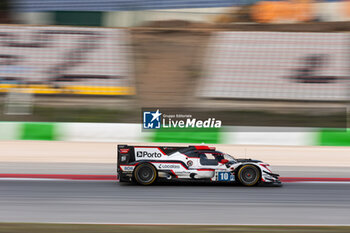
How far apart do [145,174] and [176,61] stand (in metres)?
16.7

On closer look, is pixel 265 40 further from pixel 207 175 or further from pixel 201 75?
pixel 207 175

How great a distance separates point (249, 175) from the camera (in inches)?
388

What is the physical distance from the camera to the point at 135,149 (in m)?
9.78

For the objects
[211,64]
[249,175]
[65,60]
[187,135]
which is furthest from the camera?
[211,64]

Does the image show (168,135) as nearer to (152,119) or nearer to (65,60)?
(152,119)

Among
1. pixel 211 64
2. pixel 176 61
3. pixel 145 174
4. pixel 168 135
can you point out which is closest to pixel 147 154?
pixel 145 174

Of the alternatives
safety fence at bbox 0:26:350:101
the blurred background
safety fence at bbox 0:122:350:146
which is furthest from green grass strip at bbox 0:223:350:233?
safety fence at bbox 0:26:350:101

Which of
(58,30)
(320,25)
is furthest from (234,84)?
(58,30)

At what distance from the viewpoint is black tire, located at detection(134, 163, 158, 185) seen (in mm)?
9680

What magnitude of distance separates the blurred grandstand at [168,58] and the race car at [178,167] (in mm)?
11380

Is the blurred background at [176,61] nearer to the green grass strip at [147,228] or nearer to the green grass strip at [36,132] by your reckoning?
the green grass strip at [36,132]

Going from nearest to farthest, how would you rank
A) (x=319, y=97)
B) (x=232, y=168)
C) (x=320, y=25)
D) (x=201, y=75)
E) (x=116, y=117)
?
1. (x=232, y=168)
2. (x=116, y=117)
3. (x=319, y=97)
4. (x=201, y=75)
5. (x=320, y=25)

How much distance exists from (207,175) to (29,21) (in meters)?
23.5

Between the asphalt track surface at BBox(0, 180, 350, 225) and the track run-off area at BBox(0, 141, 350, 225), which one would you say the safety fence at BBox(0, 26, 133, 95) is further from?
the asphalt track surface at BBox(0, 180, 350, 225)
